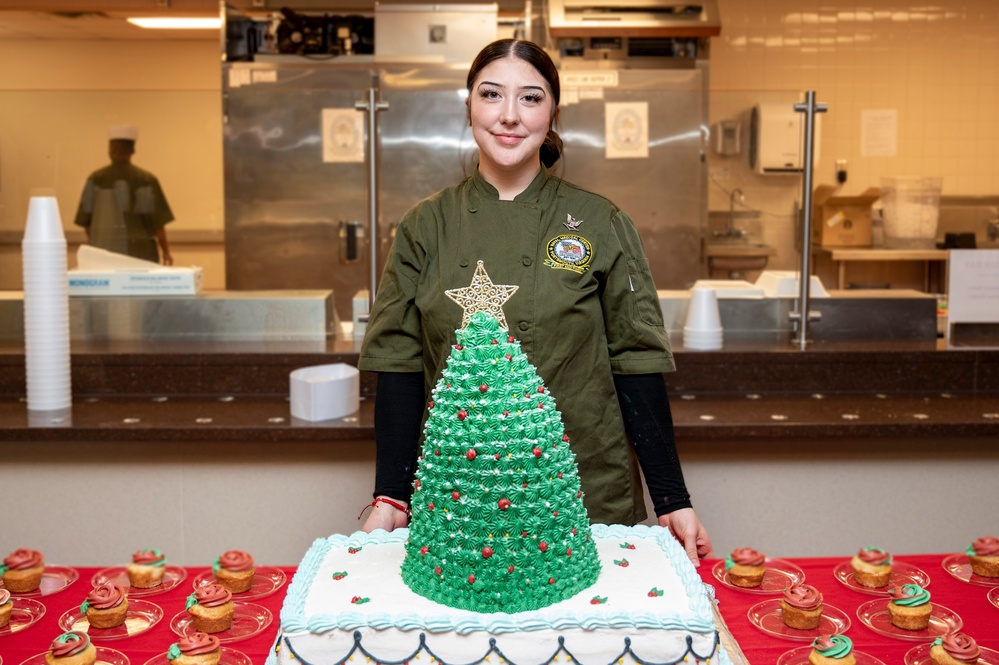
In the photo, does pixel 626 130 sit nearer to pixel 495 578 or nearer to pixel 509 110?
pixel 509 110

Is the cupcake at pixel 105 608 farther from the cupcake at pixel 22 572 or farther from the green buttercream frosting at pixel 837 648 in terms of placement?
the green buttercream frosting at pixel 837 648

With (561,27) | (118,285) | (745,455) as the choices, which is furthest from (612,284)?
(561,27)

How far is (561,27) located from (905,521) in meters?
3.57

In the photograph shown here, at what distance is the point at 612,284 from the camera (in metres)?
1.66

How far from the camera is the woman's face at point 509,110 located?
1533 millimetres

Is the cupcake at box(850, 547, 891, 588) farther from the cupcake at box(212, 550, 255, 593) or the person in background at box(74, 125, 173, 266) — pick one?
the person in background at box(74, 125, 173, 266)

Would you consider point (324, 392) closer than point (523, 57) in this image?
No

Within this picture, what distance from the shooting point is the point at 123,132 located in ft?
12.8

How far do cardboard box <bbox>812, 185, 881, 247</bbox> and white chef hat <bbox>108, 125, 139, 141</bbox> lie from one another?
3.53 metres

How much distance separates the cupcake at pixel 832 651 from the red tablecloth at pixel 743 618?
54 mm

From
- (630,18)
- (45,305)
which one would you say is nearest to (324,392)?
(45,305)

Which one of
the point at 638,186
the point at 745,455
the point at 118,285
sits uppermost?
the point at 638,186

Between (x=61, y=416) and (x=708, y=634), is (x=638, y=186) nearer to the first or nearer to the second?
(x=61, y=416)

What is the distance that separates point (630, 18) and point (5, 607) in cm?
476
